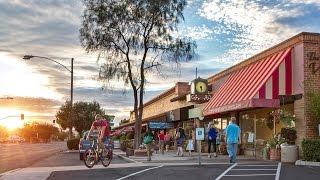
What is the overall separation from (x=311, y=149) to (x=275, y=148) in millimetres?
3342

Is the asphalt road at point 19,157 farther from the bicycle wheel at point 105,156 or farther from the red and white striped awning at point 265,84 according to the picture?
the red and white striped awning at point 265,84

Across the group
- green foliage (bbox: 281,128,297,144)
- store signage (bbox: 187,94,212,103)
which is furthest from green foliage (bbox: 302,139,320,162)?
store signage (bbox: 187,94,212,103)

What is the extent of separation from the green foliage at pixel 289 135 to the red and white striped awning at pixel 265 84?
52.8 inches

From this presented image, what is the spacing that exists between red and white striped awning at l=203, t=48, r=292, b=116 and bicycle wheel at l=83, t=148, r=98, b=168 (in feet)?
26.8

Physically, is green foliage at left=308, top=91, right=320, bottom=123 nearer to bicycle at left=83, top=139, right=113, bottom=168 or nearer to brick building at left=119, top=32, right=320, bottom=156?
brick building at left=119, top=32, right=320, bottom=156

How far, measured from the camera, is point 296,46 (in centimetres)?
2628

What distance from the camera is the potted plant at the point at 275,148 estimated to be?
2588 cm

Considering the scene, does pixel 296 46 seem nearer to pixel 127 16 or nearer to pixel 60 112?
pixel 127 16

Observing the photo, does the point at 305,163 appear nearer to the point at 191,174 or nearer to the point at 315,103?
the point at 315,103

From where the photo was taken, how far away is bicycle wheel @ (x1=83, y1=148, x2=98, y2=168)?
2208cm

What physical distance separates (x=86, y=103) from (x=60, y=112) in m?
5.00

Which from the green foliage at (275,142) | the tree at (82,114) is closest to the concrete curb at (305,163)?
the green foliage at (275,142)

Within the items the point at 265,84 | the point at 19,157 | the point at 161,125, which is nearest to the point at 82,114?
the point at 161,125

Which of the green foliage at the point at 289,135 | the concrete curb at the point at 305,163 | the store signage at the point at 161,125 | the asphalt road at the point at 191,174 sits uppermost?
the store signage at the point at 161,125
